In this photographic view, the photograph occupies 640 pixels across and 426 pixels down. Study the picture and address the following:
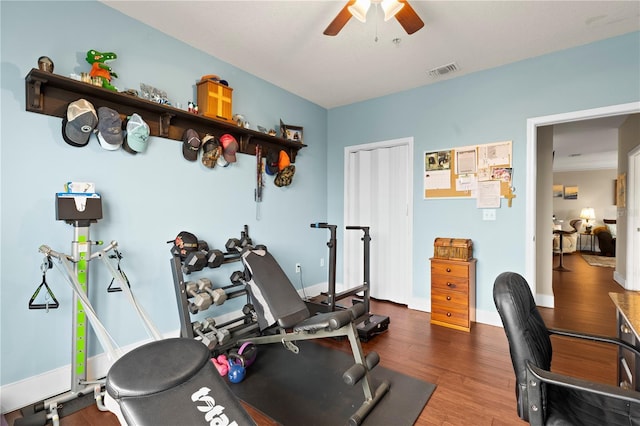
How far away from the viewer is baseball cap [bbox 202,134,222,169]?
9.45 feet

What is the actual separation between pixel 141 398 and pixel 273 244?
2.71m

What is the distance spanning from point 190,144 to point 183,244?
92 cm

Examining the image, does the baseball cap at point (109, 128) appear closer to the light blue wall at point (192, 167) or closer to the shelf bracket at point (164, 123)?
the light blue wall at point (192, 167)

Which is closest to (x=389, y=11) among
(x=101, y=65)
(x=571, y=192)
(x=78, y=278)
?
(x=101, y=65)

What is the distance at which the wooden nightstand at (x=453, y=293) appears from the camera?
10.3 feet

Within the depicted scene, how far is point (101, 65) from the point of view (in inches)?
86.8

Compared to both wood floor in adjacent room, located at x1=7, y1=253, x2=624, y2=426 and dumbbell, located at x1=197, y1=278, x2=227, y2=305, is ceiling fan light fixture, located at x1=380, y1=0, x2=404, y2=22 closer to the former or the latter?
dumbbell, located at x1=197, y1=278, x2=227, y2=305

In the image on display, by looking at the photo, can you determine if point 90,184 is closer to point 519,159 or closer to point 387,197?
point 387,197

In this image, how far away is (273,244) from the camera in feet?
12.2

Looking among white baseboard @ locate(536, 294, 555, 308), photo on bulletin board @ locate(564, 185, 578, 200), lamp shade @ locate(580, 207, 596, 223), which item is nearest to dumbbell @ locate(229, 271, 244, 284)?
white baseboard @ locate(536, 294, 555, 308)

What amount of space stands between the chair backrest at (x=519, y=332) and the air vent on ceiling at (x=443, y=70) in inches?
106

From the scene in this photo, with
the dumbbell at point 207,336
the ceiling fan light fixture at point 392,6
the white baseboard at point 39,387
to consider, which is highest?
the ceiling fan light fixture at point 392,6

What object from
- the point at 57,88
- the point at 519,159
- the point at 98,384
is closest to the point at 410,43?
the point at 519,159

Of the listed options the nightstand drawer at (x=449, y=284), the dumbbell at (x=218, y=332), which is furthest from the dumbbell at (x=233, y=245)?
the nightstand drawer at (x=449, y=284)
